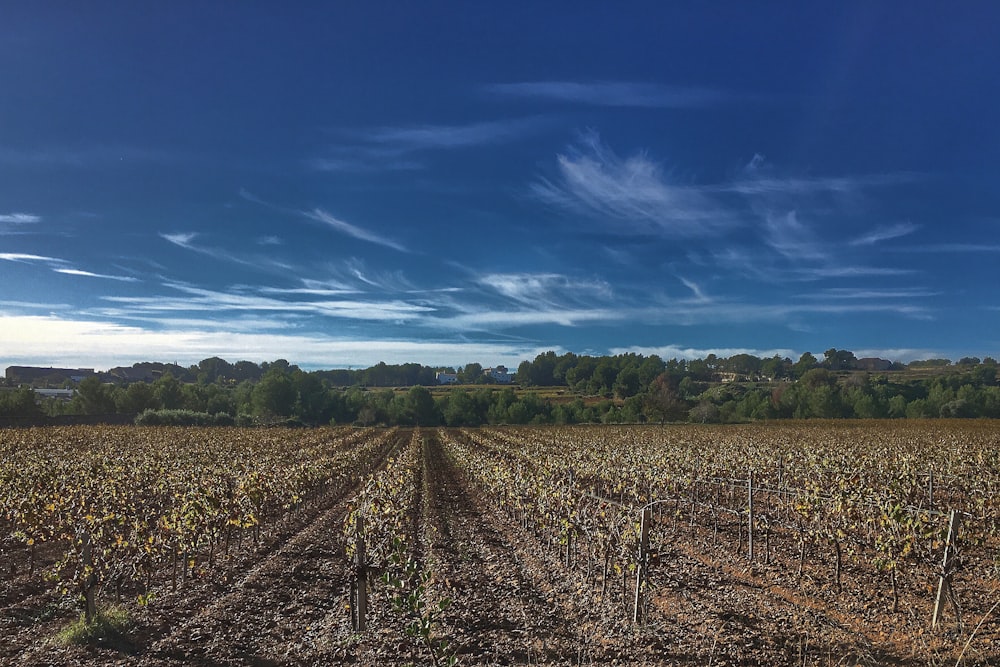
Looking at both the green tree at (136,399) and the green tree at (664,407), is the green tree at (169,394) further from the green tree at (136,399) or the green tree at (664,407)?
the green tree at (664,407)

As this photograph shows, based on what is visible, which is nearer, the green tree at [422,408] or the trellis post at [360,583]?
the trellis post at [360,583]

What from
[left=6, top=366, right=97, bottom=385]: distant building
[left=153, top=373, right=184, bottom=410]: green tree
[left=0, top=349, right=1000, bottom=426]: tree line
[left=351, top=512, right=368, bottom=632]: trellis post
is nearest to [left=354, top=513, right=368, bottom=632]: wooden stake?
[left=351, top=512, right=368, bottom=632]: trellis post

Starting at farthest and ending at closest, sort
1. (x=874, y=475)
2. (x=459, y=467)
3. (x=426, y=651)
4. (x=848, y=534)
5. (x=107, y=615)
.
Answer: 1. (x=459, y=467)
2. (x=874, y=475)
3. (x=848, y=534)
4. (x=107, y=615)
5. (x=426, y=651)

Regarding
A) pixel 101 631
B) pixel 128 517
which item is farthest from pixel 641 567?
pixel 128 517

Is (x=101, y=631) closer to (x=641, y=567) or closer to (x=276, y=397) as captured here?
(x=641, y=567)

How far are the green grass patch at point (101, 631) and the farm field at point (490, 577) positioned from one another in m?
0.07

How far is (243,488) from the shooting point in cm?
1305

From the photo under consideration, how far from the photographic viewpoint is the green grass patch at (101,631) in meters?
8.11

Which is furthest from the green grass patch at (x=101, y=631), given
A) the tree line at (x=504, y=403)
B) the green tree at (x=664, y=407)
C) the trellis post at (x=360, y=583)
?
the green tree at (x=664, y=407)

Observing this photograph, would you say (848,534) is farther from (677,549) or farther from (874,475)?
(874,475)

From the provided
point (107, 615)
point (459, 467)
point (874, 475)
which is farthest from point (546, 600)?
point (459, 467)

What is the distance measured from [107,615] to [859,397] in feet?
353

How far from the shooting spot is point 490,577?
36.8 ft

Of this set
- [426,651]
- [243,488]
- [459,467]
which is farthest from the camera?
[459,467]
